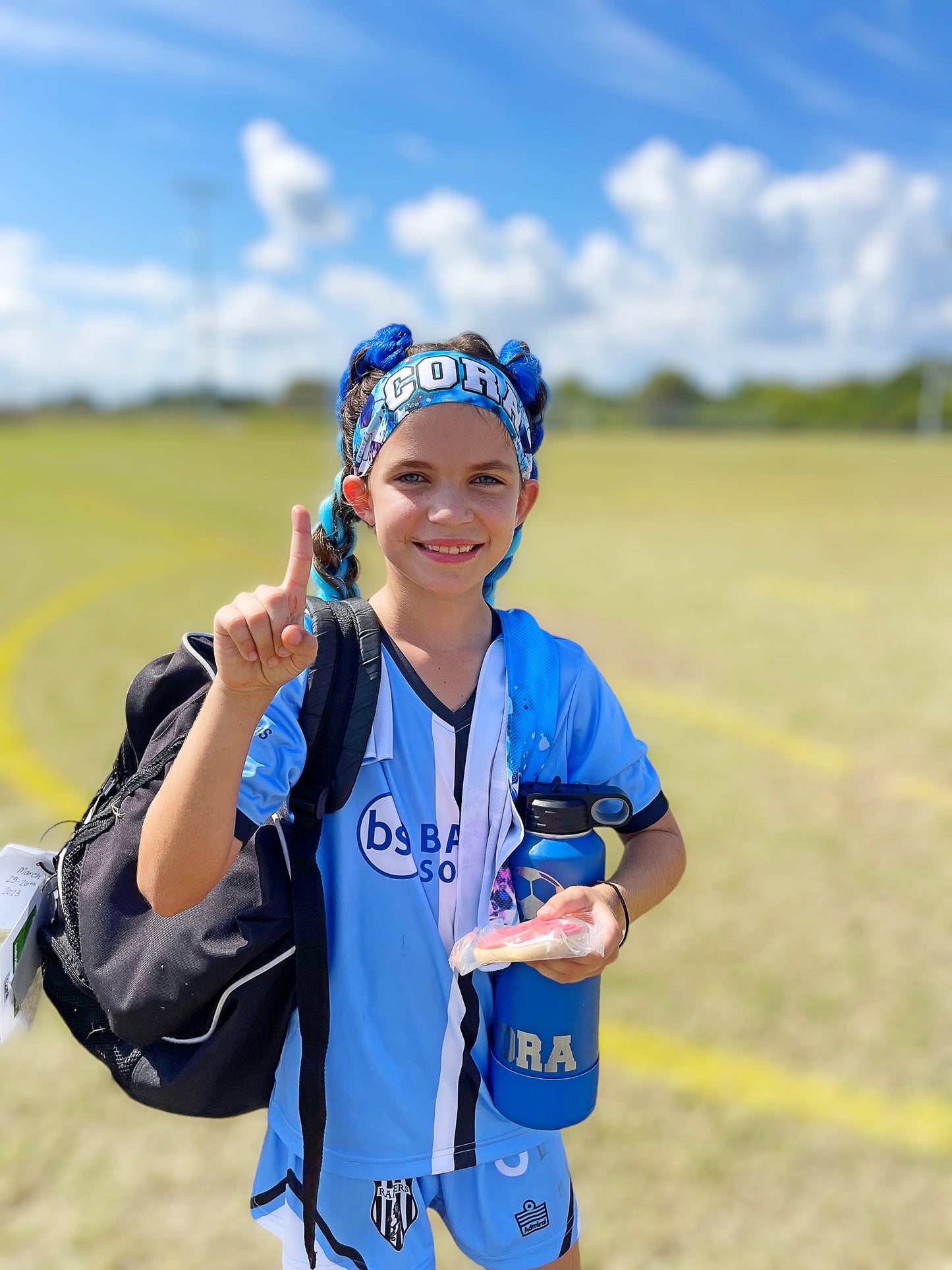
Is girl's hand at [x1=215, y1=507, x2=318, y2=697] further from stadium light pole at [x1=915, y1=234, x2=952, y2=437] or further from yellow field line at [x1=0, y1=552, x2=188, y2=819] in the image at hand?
stadium light pole at [x1=915, y1=234, x2=952, y2=437]

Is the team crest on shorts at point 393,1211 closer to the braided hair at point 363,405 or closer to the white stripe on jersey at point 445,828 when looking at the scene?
the white stripe on jersey at point 445,828

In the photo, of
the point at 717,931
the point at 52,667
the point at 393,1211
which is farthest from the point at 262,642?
the point at 52,667

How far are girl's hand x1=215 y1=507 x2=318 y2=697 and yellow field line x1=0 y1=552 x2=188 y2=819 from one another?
3372 mm

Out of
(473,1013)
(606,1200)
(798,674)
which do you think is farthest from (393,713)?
(798,674)

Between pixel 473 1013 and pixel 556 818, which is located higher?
pixel 556 818

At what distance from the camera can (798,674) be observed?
6.55 m

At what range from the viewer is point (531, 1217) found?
165cm

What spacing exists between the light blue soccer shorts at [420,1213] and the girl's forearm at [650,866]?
0.49m

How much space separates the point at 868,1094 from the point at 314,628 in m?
2.33

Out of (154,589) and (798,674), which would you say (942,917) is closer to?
(798,674)

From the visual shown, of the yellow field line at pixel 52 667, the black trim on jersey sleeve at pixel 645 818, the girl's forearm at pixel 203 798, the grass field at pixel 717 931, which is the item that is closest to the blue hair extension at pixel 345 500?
the girl's forearm at pixel 203 798

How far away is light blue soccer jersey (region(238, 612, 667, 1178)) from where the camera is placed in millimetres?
1557

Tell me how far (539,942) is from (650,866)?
332 millimetres

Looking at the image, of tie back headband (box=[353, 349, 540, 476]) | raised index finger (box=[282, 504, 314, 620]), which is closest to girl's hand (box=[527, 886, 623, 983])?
raised index finger (box=[282, 504, 314, 620])
